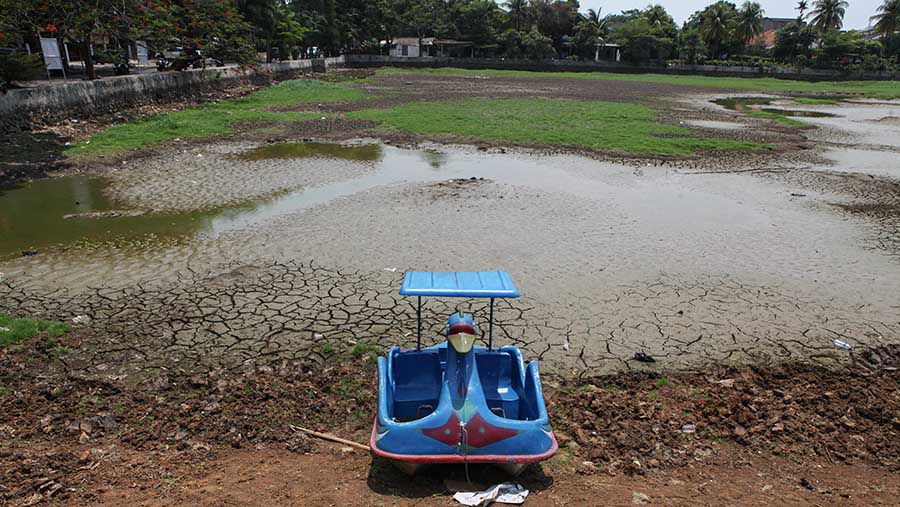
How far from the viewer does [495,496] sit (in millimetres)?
4578

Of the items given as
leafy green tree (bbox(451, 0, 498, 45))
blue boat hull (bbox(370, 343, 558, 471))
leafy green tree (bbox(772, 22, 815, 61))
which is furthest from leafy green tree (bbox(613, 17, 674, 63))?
blue boat hull (bbox(370, 343, 558, 471))

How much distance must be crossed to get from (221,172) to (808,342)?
14461 mm

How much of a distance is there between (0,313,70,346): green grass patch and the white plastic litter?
18.5 feet

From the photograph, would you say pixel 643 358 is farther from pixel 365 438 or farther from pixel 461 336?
pixel 365 438

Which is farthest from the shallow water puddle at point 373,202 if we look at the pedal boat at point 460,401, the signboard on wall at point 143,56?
the signboard on wall at point 143,56

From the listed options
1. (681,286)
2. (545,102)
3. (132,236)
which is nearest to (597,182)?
(681,286)

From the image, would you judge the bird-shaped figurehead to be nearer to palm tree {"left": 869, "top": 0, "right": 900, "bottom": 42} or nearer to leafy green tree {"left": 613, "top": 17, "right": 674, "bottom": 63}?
leafy green tree {"left": 613, "top": 17, "right": 674, "bottom": 63}

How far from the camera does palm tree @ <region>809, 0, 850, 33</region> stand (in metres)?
72.0

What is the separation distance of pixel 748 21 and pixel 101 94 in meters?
76.2

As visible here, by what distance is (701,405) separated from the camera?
604cm

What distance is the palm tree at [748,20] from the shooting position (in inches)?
2820

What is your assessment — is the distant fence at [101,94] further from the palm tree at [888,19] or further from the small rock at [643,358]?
the palm tree at [888,19]

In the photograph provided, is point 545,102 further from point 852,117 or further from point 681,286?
point 681,286

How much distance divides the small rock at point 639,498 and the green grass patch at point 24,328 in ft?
22.6
